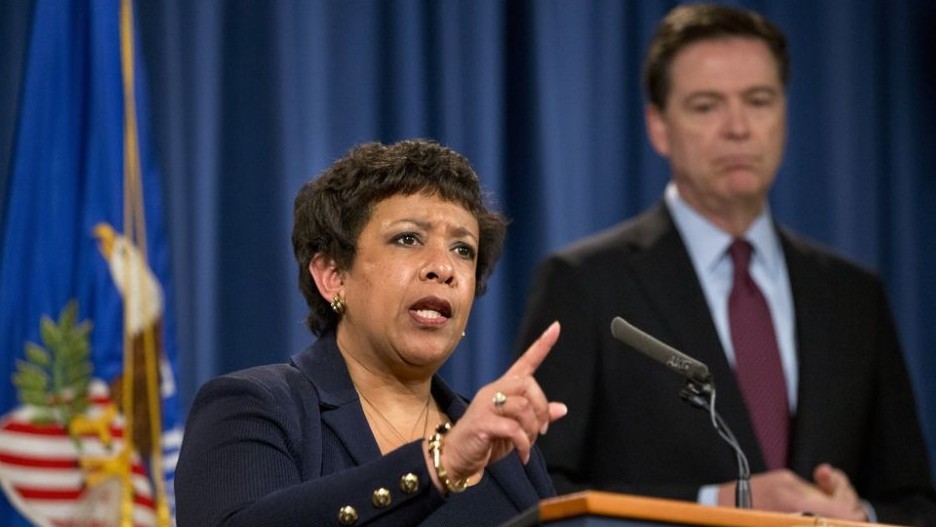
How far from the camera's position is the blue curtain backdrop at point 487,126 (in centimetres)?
427

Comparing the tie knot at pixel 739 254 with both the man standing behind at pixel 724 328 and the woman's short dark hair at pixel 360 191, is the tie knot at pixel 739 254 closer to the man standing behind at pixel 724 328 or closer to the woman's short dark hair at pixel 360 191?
the man standing behind at pixel 724 328

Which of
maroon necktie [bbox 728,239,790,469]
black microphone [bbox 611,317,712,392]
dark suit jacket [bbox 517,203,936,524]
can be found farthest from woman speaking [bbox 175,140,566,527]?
maroon necktie [bbox 728,239,790,469]

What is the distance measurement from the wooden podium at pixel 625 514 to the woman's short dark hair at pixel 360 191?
78 centimetres

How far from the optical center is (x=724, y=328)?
12.4 feet

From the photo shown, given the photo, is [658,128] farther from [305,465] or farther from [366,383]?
[305,465]

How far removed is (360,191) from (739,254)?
158 cm

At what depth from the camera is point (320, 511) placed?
2.05 m

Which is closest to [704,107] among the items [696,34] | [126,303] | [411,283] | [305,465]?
[696,34]

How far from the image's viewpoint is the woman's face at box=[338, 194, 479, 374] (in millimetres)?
2459

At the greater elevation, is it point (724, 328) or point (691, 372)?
point (691, 372)

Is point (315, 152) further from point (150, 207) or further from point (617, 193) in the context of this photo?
point (617, 193)

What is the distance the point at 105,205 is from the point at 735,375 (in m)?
1.57

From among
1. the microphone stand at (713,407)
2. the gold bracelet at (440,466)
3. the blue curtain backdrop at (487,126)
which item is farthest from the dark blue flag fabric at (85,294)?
the gold bracelet at (440,466)

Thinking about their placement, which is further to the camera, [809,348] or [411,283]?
[809,348]
